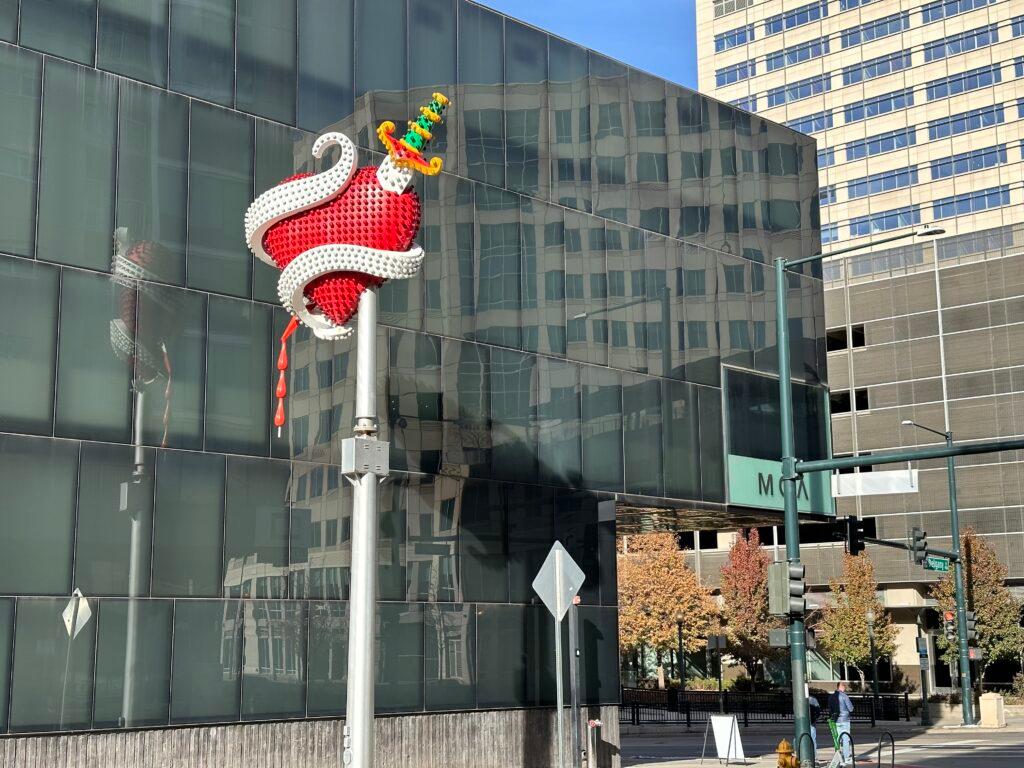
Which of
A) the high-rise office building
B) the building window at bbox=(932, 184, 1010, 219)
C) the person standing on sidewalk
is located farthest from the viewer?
the building window at bbox=(932, 184, 1010, 219)

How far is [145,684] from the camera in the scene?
65.1ft

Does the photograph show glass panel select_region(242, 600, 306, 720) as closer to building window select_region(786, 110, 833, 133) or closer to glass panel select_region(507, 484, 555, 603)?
glass panel select_region(507, 484, 555, 603)

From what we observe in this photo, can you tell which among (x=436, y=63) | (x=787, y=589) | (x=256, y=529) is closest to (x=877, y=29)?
(x=436, y=63)

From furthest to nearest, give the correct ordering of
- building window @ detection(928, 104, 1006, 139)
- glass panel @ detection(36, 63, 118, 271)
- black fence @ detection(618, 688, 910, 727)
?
building window @ detection(928, 104, 1006, 139)
black fence @ detection(618, 688, 910, 727)
glass panel @ detection(36, 63, 118, 271)

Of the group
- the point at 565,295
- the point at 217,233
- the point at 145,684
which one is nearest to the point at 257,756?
the point at 145,684

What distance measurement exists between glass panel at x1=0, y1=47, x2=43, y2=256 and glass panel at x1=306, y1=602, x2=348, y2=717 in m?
7.81

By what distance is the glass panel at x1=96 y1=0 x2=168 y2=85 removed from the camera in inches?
833

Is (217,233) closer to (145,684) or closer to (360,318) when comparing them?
(145,684)

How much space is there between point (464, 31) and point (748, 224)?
380 inches

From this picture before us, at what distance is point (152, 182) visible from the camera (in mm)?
21375

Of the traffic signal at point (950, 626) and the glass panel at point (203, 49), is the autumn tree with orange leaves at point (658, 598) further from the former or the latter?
the glass panel at point (203, 49)

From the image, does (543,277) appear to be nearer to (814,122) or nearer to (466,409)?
(466,409)

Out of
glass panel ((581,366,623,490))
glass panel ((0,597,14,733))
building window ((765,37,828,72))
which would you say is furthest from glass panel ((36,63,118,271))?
building window ((765,37,828,72))

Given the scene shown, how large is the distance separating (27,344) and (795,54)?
93849 millimetres
